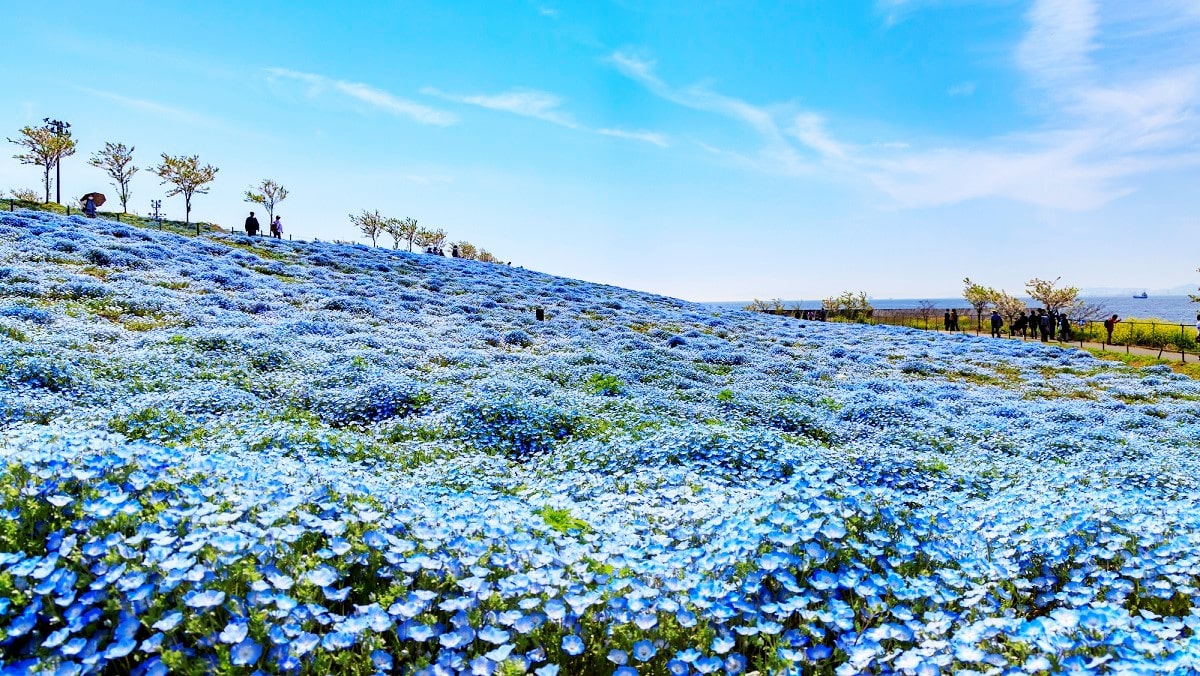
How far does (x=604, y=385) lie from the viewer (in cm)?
1222

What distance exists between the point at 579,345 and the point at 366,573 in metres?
15.7

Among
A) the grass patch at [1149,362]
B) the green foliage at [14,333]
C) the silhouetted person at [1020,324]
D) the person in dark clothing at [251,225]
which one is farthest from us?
the person in dark clothing at [251,225]

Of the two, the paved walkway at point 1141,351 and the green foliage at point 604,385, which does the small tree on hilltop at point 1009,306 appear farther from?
the green foliage at point 604,385

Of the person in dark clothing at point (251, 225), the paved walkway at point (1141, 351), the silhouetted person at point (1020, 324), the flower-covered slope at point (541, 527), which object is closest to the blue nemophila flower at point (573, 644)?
the flower-covered slope at point (541, 527)

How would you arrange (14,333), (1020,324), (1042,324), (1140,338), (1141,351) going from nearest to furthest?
1. (14,333)
2. (1141,351)
3. (1140,338)
4. (1042,324)
5. (1020,324)

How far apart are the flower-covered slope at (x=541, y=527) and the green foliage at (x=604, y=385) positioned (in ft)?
0.66

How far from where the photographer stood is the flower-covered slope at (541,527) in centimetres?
280

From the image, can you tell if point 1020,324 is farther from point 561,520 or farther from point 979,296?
point 561,520

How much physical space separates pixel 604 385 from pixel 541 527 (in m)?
8.36

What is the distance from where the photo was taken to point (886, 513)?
14.3 ft

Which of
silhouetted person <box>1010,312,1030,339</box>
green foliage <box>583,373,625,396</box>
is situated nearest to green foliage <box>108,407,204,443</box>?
green foliage <box>583,373,625,396</box>

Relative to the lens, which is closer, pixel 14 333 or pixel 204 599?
pixel 204 599

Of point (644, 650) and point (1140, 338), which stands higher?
point (1140, 338)

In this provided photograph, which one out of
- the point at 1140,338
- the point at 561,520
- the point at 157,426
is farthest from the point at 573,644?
the point at 1140,338
